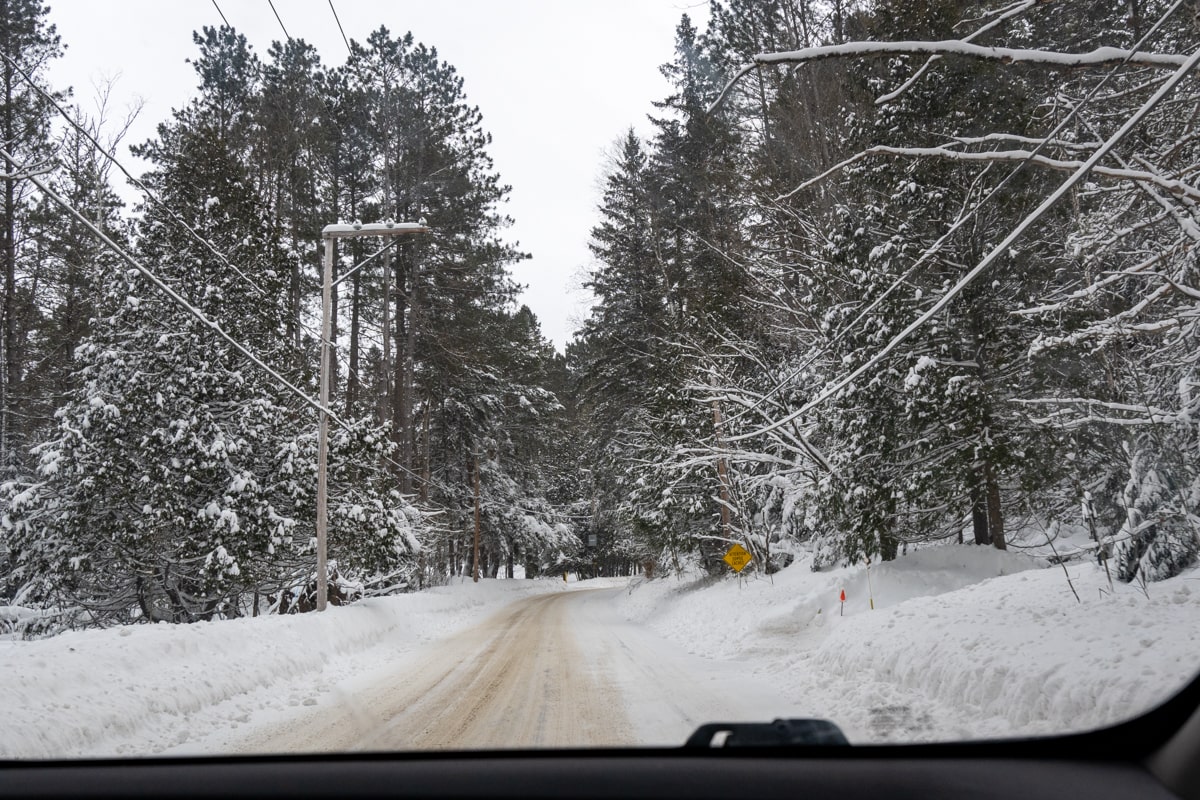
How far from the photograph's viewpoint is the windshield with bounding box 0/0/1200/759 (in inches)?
149

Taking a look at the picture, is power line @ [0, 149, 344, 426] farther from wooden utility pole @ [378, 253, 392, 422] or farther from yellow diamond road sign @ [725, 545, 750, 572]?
wooden utility pole @ [378, 253, 392, 422]

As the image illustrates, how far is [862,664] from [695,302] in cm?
587

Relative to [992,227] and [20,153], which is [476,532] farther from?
[992,227]

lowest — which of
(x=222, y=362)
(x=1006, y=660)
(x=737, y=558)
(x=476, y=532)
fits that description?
(x=476, y=532)

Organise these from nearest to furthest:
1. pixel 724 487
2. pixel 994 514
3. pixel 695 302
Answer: pixel 994 514
pixel 695 302
pixel 724 487

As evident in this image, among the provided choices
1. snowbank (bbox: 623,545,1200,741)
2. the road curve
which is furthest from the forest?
the road curve

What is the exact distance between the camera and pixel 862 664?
5320mm

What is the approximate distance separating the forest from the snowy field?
68cm

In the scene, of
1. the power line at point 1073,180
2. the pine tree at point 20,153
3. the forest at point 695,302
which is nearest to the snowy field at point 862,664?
the forest at point 695,302

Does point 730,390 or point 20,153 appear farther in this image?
point 730,390

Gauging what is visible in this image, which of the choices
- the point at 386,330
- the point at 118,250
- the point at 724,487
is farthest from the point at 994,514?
the point at 386,330

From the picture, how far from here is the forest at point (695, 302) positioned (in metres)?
4.05

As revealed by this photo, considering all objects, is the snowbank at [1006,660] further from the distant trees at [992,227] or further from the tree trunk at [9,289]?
the tree trunk at [9,289]

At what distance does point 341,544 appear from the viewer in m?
15.6
